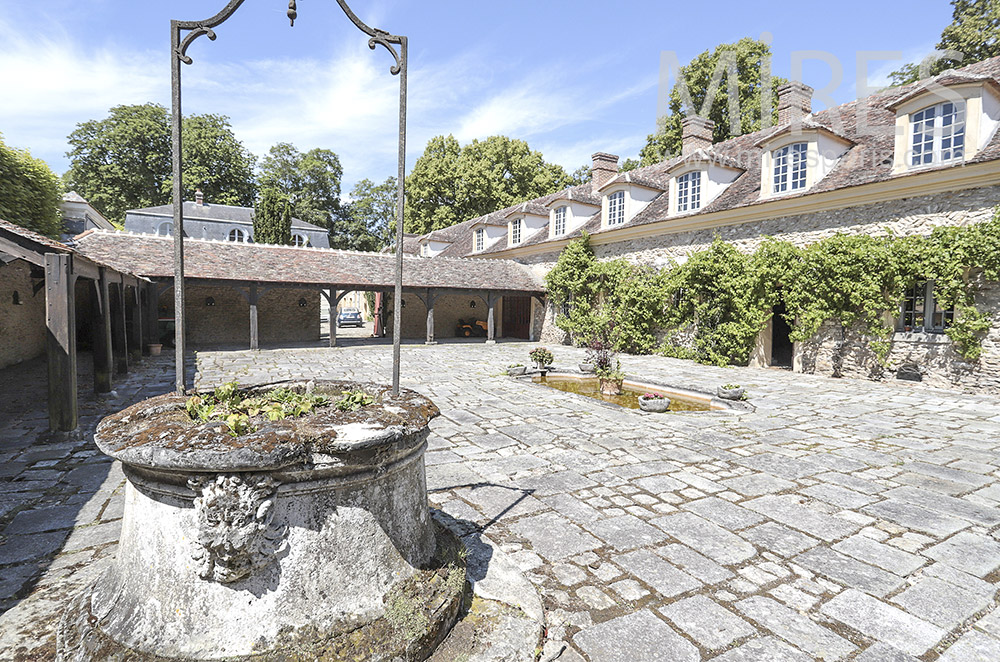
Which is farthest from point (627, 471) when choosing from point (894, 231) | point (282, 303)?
point (282, 303)

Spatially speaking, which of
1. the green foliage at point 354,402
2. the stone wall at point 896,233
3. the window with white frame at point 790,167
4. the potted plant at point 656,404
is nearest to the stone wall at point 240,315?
the potted plant at point 656,404

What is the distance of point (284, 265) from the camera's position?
17219 mm

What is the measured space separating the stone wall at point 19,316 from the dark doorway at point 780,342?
19.4 meters

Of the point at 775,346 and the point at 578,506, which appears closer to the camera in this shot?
the point at 578,506

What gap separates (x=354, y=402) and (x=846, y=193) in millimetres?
13545

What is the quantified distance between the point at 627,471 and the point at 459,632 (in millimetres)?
3051

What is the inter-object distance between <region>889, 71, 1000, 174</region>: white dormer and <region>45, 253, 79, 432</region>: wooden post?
15712mm

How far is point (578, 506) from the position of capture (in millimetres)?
4082

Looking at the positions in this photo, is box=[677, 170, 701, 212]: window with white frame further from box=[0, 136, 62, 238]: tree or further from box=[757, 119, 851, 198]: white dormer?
box=[0, 136, 62, 238]: tree

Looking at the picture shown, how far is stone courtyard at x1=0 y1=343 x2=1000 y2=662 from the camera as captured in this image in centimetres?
254

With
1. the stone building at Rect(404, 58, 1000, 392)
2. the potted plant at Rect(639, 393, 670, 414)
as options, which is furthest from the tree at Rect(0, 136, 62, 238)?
the potted plant at Rect(639, 393, 670, 414)

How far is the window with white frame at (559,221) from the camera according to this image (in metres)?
21.4

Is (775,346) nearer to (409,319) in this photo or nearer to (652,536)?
(652,536)

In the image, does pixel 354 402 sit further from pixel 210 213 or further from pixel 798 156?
pixel 210 213
